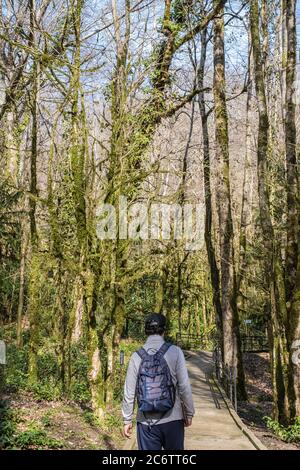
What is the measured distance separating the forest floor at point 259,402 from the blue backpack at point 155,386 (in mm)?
6910

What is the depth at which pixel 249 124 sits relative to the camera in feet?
78.4

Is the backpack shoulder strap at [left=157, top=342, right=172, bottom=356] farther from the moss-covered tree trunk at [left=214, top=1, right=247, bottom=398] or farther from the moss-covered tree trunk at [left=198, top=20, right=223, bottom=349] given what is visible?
the moss-covered tree trunk at [left=198, top=20, right=223, bottom=349]

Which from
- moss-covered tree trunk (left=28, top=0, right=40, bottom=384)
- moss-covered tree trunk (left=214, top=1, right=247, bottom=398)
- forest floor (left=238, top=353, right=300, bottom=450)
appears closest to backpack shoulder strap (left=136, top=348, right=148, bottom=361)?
forest floor (left=238, top=353, right=300, bottom=450)

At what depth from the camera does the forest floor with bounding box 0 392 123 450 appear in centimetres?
806

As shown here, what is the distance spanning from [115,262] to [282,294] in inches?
186

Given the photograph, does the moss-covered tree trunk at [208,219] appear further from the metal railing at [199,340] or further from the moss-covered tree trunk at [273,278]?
the metal railing at [199,340]

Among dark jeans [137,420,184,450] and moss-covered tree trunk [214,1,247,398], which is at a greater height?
moss-covered tree trunk [214,1,247,398]

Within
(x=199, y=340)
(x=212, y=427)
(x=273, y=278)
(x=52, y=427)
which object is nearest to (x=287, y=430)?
(x=212, y=427)

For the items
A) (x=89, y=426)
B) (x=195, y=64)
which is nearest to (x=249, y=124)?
(x=195, y=64)

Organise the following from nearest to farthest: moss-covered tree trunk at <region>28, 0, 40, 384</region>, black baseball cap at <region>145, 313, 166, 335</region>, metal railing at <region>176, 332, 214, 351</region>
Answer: black baseball cap at <region>145, 313, 166, 335</region>, moss-covered tree trunk at <region>28, 0, 40, 384</region>, metal railing at <region>176, 332, 214, 351</region>

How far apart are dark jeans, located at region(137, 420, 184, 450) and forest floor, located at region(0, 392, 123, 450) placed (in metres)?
3.34

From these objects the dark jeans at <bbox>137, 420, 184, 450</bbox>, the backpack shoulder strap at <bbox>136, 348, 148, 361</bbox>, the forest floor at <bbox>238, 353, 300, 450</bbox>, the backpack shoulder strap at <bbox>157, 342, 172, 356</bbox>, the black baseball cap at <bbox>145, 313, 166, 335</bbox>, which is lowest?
the forest floor at <bbox>238, 353, 300, 450</bbox>

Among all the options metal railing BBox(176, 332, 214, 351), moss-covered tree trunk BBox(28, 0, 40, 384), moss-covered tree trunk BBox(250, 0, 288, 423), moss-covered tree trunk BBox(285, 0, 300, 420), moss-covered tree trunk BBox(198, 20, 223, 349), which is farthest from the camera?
metal railing BBox(176, 332, 214, 351)

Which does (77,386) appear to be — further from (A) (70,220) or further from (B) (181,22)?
(B) (181,22)
